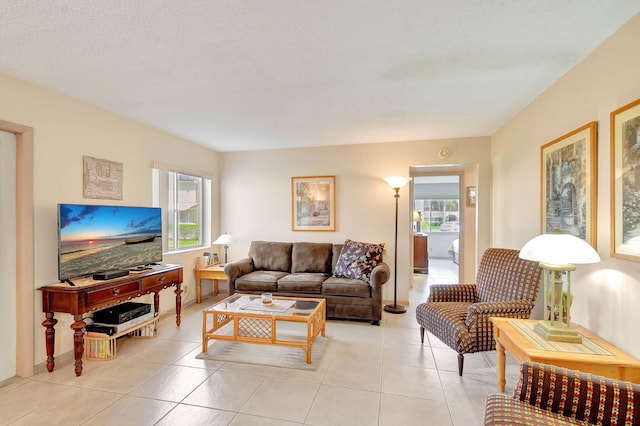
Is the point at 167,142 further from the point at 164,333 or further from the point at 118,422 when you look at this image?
the point at 118,422

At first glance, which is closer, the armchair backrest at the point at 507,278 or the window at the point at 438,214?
the armchair backrest at the point at 507,278

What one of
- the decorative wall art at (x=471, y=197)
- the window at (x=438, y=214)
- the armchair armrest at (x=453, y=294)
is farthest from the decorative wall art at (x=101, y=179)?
the window at (x=438, y=214)

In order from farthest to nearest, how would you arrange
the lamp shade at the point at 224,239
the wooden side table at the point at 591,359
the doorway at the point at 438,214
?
1. the doorway at the point at 438,214
2. the lamp shade at the point at 224,239
3. the wooden side table at the point at 591,359

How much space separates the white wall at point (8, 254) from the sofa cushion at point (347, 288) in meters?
2.81

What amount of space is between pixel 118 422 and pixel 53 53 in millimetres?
2410

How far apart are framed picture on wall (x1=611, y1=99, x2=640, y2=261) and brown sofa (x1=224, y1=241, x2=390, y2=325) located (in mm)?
2148

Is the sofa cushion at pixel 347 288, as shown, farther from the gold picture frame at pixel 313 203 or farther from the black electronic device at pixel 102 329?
the black electronic device at pixel 102 329

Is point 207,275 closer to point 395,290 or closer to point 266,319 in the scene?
point 266,319

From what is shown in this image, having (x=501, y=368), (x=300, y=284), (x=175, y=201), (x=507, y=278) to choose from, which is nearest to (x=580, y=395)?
(x=501, y=368)

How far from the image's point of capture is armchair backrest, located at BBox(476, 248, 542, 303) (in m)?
2.39

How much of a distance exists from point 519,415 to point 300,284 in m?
2.72

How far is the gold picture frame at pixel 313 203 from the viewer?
4.57 metres

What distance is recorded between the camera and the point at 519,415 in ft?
4.09

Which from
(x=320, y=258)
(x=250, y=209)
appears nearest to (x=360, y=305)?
(x=320, y=258)
